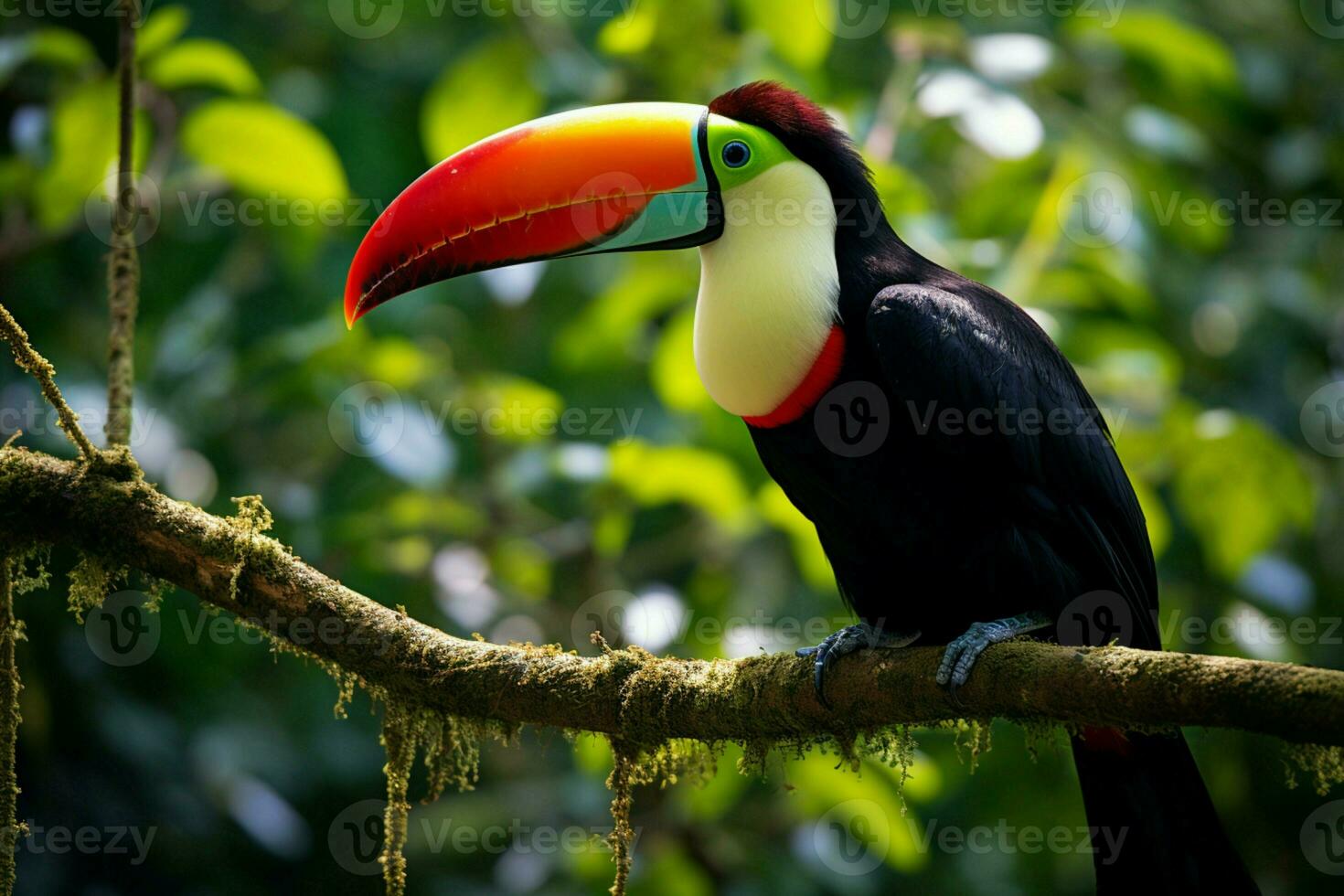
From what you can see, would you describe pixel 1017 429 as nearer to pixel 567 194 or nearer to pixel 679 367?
pixel 567 194

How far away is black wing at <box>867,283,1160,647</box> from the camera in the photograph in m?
3.08

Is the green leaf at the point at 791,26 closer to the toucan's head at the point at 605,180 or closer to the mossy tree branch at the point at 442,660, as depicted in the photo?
the toucan's head at the point at 605,180

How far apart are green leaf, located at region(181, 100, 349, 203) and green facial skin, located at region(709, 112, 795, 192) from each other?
1475mm

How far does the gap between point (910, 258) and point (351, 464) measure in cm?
348

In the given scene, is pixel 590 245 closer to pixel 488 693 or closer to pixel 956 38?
pixel 488 693

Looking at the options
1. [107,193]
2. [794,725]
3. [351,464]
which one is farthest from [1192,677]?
[351,464]

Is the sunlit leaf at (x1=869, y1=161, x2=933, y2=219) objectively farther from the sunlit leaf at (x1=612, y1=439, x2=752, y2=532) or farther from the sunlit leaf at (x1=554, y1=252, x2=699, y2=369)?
the sunlit leaf at (x1=612, y1=439, x2=752, y2=532)

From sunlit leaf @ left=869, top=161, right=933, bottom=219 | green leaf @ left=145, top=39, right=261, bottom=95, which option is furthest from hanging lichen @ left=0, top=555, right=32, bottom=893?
sunlit leaf @ left=869, top=161, right=933, bottom=219

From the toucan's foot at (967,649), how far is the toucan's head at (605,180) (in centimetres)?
123

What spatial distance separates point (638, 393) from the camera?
5996 mm

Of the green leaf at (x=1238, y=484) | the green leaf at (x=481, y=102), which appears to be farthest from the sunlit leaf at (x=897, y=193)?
the green leaf at (x=481, y=102)

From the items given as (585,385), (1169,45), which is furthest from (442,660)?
(1169,45)

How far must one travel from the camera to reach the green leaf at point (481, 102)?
462 centimetres

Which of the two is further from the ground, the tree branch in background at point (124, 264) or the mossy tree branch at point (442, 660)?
the tree branch in background at point (124, 264)
